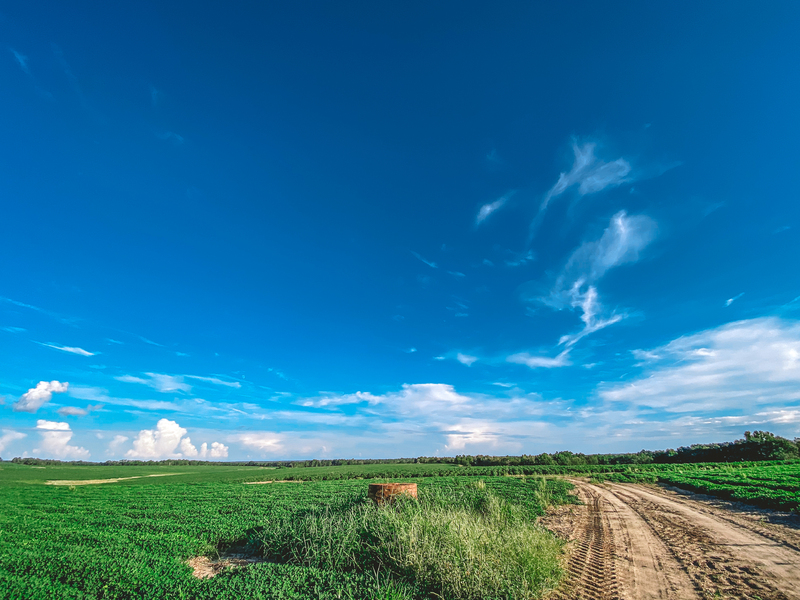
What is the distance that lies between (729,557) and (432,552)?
9702 millimetres

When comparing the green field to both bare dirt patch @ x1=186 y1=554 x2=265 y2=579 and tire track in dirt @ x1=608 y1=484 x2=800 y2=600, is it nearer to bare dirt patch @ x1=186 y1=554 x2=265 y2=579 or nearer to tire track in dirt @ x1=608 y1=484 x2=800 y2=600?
bare dirt patch @ x1=186 y1=554 x2=265 y2=579

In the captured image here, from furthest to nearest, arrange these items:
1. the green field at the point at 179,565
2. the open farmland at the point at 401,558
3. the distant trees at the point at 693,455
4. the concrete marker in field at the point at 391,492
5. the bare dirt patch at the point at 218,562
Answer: the distant trees at the point at 693,455
the concrete marker in field at the point at 391,492
the bare dirt patch at the point at 218,562
the open farmland at the point at 401,558
the green field at the point at 179,565

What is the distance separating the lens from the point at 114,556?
1080cm

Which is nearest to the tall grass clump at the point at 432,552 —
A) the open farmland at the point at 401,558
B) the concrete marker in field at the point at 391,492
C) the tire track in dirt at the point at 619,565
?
the open farmland at the point at 401,558

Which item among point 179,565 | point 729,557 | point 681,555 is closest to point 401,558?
point 179,565

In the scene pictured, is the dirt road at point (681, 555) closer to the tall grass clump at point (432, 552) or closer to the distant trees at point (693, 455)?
the tall grass clump at point (432, 552)

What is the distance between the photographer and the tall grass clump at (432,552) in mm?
8008

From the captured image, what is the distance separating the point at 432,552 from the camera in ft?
28.2

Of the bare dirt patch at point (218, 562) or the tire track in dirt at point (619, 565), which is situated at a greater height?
the tire track in dirt at point (619, 565)

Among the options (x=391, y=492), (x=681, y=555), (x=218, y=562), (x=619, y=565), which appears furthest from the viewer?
(x=391, y=492)

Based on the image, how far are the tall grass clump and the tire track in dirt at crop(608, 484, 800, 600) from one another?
380 cm

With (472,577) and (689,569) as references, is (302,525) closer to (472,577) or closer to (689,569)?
(472,577)

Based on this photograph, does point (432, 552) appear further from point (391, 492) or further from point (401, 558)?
point (391, 492)

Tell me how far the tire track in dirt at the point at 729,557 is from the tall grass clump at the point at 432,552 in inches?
150
